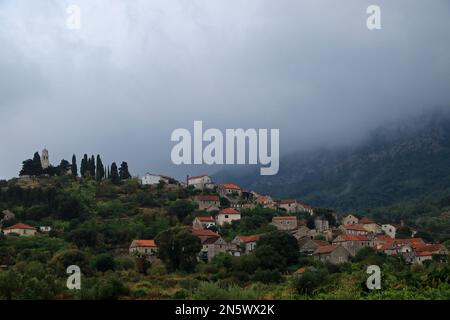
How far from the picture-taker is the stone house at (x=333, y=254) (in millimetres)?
63250

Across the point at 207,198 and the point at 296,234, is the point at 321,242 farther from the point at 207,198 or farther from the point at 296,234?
the point at 207,198

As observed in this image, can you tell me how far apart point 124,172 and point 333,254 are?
4826cm

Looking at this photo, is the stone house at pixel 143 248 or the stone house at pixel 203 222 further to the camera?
the stone house at pixel 203 222

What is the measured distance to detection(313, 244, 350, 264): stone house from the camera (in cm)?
6325

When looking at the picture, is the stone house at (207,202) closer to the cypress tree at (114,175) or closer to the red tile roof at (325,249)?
the cypress tree at (114,175)

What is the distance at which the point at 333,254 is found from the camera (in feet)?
210

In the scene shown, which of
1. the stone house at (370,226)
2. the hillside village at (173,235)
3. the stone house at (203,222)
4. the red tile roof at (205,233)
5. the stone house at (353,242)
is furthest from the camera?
the stone house at (370,226)

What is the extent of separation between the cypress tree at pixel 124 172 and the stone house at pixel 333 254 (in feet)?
149

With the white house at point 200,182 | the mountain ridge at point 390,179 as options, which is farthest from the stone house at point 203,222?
the mountain ridge at point 390,179

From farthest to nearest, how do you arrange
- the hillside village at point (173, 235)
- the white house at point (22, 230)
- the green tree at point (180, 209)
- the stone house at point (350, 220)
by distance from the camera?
the stone house at point (350, 220)
the green tree at point (180, 209)
the white house at point (22, 230)
the hillside village at point (173, 235)

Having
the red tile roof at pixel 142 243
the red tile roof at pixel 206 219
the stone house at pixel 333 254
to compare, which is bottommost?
the stone house at pixel 333 254

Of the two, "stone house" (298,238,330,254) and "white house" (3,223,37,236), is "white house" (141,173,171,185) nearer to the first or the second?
"white house" (3,223,37,236)

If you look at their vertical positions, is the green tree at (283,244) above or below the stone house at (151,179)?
below
